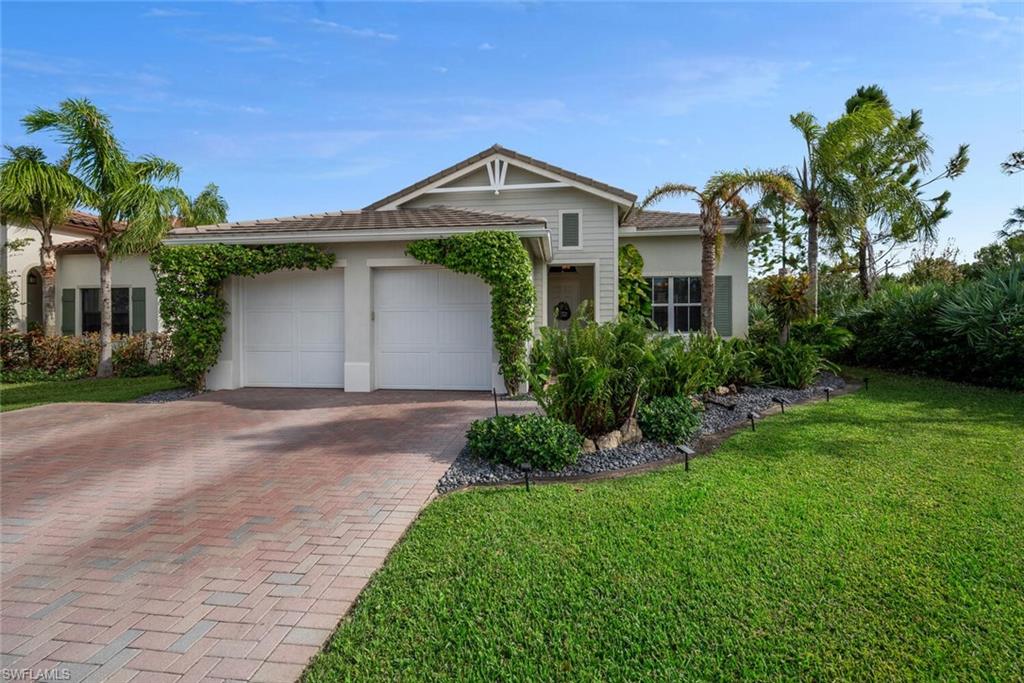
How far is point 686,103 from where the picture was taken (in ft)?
35.2

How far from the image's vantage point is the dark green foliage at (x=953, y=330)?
1040 centimetres

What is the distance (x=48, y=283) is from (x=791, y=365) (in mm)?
19125

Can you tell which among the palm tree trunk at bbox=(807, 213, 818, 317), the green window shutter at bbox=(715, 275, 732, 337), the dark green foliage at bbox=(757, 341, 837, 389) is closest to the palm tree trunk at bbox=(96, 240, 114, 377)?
the dark green foliage at bbox=(757, 341, 837, 389)

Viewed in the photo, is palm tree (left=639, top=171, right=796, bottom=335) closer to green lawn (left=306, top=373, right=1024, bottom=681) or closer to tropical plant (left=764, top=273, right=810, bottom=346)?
tropical plant (left=764, top=273, right=810, bottom=346)

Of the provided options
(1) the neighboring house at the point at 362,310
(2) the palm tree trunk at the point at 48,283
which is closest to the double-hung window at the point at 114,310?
(2) the palm tree trunk at the point at 48,283

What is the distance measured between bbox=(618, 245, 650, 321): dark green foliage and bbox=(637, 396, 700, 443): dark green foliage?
8.09 m

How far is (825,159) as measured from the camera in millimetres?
13523

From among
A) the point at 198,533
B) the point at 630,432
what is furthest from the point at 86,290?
the point at 630,432

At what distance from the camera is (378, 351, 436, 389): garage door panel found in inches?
419

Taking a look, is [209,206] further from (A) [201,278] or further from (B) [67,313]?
(A) [201,278]

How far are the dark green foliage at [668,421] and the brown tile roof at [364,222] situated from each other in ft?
15.2

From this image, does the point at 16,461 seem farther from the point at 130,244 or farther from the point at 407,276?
the point at 130,244

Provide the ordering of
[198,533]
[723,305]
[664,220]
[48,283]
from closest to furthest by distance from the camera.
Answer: [198,533], [48,283], [723,305], [664,220]

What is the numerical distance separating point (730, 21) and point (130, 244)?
14.2 metres
